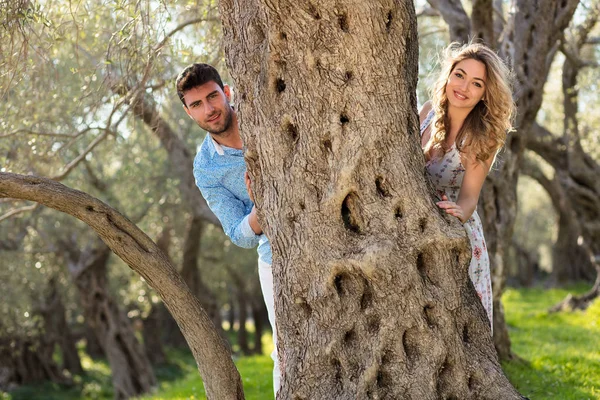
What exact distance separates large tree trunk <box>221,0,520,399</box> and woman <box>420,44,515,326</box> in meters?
0.58

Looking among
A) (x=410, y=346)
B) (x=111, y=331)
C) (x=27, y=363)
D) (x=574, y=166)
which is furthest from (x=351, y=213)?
(x=27, y=363)

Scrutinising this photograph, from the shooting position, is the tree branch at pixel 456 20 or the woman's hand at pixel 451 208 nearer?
the woman's hand at pixel 451 208

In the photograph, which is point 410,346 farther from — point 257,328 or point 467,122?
point 257,328

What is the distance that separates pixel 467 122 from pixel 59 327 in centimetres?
2741

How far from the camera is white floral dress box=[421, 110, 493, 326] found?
19.2 feet

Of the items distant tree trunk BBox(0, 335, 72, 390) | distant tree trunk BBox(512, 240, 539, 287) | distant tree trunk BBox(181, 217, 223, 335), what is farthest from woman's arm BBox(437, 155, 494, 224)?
distant tree trunk BBox(512, 240, 539, 287)

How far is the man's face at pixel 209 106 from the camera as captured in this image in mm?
5719

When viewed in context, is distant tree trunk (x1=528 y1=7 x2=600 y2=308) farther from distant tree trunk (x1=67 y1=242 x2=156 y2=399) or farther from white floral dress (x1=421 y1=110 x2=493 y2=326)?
white floral dress (x1=421 y1=110 x2=493 y2=326)

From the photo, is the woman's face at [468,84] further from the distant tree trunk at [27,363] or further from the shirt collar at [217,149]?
the distant tree trunk at [27,363]

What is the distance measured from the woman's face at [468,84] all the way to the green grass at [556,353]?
3427mm

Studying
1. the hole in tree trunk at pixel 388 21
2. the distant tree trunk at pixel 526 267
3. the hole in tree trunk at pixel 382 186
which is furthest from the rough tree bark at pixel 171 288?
the distant tree trunk at pixel 526 267

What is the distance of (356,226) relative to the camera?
5109 millimetres

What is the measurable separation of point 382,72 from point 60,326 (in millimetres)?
27794

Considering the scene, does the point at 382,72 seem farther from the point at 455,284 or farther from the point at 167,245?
the point at 167,245
